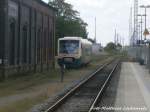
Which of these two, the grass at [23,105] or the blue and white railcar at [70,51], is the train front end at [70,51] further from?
the grass at [23,105]

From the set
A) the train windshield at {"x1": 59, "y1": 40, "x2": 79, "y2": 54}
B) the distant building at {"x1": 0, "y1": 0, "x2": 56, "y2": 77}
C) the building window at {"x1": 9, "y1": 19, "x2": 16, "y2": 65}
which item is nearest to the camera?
the distant building at {"x1": 0, "y1": 0, "x2": 56, "y2": 77}

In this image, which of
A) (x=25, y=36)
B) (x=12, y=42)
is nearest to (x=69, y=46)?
(x=25, y=36)

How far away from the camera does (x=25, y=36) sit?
40531mm

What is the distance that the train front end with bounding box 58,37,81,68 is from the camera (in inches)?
1973

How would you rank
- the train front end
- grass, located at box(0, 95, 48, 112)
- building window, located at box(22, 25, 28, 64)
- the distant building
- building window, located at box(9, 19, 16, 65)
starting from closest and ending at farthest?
1. grass, located at box(0, 95, 48, 112)
2. the distant building
3. building window, located at box(9, 19, 16, 65)
4. building window, located at box(22, 25, 28, 64)
5. the train front end

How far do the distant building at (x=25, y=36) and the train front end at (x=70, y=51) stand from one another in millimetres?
1465

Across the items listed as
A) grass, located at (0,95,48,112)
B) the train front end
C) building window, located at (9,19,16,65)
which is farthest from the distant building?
grass, located at (0,95,48,112)

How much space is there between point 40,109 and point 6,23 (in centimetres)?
1612

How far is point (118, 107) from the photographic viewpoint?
19.2 m

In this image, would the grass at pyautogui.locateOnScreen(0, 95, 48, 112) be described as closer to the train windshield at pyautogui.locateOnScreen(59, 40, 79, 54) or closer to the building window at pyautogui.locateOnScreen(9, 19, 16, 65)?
the building window at pyautogui.locateOnScreen(9, 19, 16, 65)

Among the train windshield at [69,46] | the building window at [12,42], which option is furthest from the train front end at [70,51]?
the building window at [12,42]

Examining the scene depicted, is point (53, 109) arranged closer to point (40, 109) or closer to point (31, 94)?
point (40, 109)

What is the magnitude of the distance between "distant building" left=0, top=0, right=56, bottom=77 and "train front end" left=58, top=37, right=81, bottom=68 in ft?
4.81

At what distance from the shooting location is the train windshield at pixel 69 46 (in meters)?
50.3
